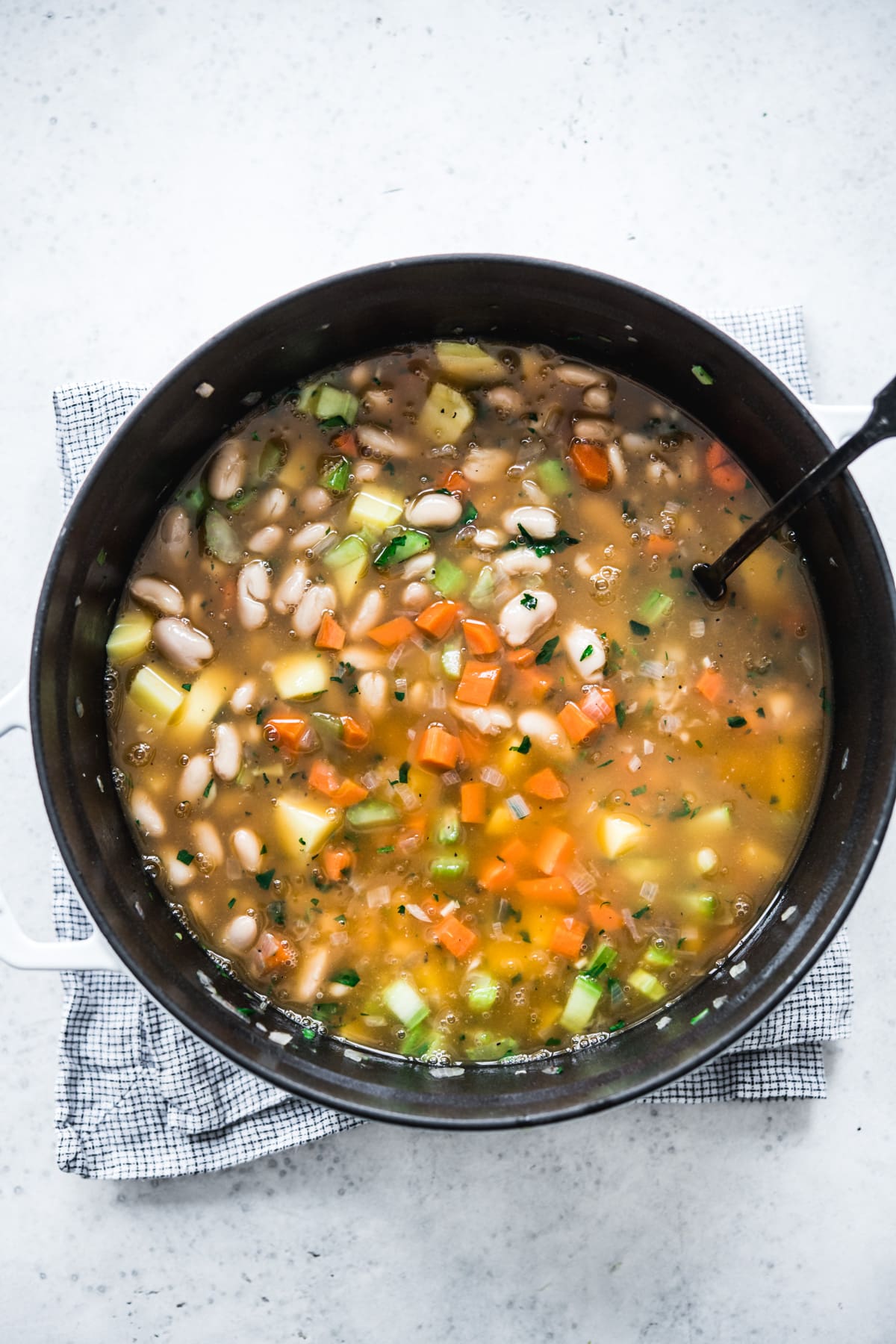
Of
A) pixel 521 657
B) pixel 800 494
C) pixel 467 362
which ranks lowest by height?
pixel 521 657

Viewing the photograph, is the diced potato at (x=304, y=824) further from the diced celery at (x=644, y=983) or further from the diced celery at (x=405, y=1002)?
the diced celery at (x=644, y=983)

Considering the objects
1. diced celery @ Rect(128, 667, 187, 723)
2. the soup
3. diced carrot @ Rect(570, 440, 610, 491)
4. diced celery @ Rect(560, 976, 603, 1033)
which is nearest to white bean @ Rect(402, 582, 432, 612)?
the soup

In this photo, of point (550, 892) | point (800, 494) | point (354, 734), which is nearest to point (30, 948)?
point (354, 734)

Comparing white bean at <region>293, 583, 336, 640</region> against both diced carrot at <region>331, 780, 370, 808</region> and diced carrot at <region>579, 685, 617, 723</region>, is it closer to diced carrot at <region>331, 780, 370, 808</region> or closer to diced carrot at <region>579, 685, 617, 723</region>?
diced carrot at <region>331, 780, 370, 808</region>

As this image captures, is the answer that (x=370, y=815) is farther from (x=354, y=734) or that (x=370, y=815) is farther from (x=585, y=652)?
(x=585, y=652)

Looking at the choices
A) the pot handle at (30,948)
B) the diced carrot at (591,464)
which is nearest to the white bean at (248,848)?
the pot handle at (30,948)

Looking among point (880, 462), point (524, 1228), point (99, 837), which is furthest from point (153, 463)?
point (524, 1228)
